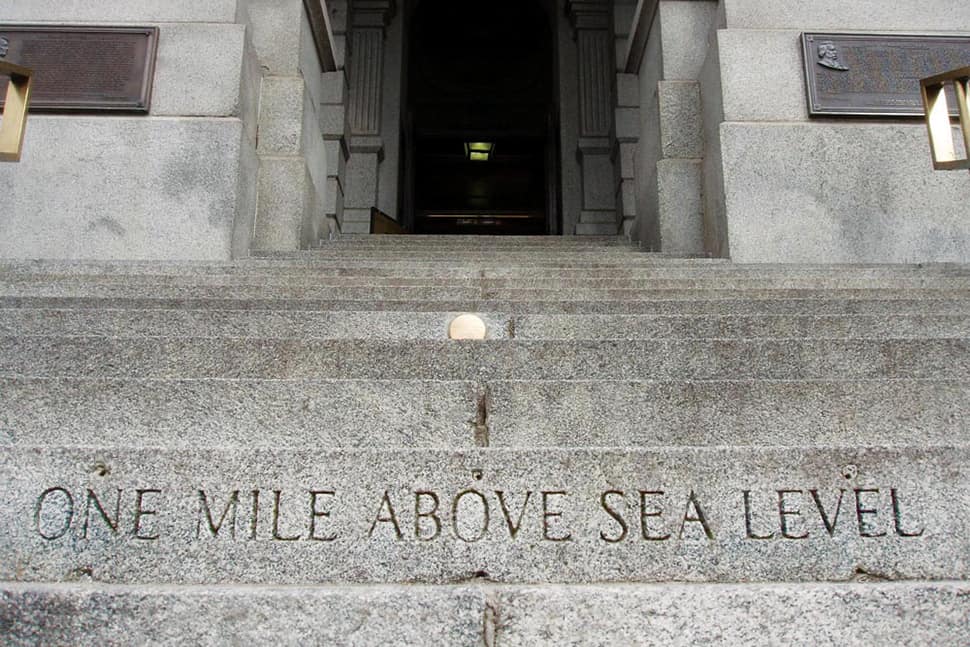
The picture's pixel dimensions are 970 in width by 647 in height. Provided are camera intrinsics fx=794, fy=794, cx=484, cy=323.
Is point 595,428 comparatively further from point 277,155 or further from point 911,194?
point 277,155

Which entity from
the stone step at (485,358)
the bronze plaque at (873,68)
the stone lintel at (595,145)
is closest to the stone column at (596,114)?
the stone lintel at (595,145)

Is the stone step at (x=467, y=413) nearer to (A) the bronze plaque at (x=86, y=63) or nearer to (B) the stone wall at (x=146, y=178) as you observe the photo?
(B) the stone wall at (x=146, y=178)

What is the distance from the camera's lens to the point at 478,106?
20906 mm

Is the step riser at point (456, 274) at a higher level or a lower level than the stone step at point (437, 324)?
higher

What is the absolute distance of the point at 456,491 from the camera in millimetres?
2180

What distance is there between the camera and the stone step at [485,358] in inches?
124

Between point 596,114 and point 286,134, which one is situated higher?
point 596,114

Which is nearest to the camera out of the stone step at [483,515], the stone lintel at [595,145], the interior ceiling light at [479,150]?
the stone step at [483,515]

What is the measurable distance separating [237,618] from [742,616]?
126cm

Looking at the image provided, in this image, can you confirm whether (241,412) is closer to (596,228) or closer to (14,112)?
(14,112)

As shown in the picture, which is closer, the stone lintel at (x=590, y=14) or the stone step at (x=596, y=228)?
the stone step at (x=596, y=228)

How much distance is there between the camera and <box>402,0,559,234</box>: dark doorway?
20.5 meters

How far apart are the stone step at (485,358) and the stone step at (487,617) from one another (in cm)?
124

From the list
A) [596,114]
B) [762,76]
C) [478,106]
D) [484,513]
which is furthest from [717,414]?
[478,106]
